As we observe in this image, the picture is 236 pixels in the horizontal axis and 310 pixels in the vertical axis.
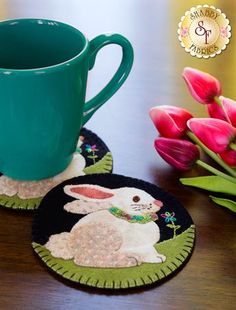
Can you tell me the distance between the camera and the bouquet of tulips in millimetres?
500

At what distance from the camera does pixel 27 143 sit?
1.60 feet

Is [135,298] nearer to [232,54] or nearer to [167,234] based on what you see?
[167,234]

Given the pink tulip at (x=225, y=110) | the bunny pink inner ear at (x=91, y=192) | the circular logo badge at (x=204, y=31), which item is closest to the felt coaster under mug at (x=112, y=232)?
the bunny pink inner ear at (x=91, y=192)

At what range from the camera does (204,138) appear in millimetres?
516

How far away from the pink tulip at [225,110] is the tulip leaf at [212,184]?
2.3 inches

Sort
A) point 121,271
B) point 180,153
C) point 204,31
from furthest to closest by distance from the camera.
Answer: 1. point 204,31
2. point 180,153
3. point 121,271

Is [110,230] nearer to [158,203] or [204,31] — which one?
[158,203]

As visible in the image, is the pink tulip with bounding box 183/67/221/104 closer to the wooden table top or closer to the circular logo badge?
the wooden table top

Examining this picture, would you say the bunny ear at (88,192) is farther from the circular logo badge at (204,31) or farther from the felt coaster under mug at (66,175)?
the circular logo badge at (204,31)

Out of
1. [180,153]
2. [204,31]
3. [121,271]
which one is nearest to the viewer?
[121,271]

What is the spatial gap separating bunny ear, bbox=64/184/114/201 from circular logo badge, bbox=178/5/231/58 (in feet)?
0.98

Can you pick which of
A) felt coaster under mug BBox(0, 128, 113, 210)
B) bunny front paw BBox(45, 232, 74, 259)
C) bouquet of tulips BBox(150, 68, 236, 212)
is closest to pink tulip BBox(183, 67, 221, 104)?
bouquet of tulips BBox(150, 68, 236, 212)

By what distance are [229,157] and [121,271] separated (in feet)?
0.52

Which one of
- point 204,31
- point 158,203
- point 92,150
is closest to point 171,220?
point 158,203
